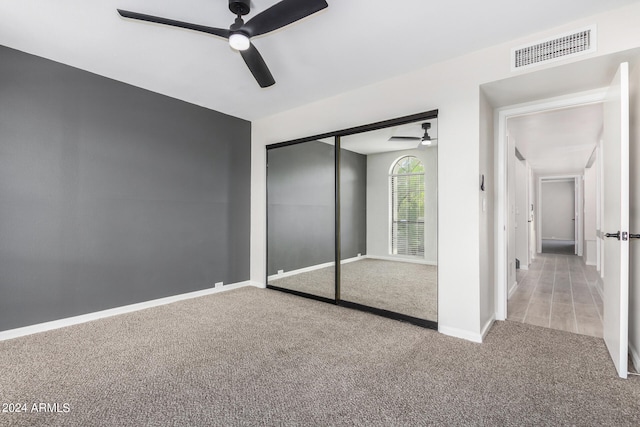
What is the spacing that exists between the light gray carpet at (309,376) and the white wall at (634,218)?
249 millimetres

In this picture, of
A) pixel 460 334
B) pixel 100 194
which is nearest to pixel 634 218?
pixel 460 334

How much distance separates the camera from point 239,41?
1937mm

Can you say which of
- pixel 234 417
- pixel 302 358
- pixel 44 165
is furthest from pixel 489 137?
pixel 44 165

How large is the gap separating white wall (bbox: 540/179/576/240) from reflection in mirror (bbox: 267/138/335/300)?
11.0 metres

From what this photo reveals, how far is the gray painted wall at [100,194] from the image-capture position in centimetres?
267

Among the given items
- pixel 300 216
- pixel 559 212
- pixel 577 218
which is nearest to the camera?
pixel 300 216

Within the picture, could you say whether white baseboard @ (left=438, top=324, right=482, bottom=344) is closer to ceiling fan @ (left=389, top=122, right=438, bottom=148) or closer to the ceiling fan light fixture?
ceiling fan @ (left=389, top=122, right=438, bottom=148)

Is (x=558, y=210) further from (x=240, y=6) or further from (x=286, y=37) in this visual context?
(x=240, y=6)

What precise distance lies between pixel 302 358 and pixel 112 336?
5.74 ft

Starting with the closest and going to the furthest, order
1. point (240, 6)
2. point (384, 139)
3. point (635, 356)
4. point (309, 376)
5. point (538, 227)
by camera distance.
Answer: point (240, 6)
point (309, 376)
point (635, 356)
point (384, 139)
point (538, 227)

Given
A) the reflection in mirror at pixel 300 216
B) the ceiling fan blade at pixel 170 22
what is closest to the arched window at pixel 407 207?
the reflection in mirror at pixel 300 216

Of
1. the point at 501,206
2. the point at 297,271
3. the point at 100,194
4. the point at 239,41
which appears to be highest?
the point at 239,41

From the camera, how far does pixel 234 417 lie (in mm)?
1634

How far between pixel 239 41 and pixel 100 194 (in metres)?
2.31
